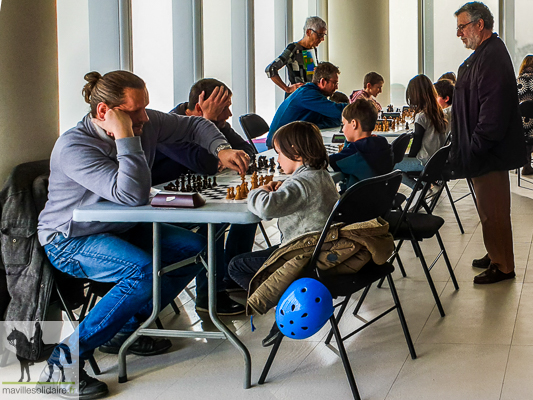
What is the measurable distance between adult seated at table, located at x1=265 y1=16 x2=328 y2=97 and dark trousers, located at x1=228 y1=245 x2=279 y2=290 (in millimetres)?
4027

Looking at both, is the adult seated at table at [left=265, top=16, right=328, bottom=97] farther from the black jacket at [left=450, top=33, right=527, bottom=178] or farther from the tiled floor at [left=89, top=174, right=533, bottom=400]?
the tiled floor at [left=89, top=174, right=533, bottom=400]

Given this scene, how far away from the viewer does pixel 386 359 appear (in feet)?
8.79

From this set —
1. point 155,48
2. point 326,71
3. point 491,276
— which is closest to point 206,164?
point 491,276

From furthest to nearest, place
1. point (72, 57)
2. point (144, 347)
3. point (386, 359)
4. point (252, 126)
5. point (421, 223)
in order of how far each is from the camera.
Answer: point (252, 126)
point (72, 57)
point (421, 223)
point (144, 347)
point (386, 359)

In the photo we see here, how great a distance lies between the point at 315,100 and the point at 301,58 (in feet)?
5.65

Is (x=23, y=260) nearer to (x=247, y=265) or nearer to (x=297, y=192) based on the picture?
(x=247, y=265)

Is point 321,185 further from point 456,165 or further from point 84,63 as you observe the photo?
point 84,63

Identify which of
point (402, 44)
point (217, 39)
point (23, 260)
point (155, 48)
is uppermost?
point (402, 44)

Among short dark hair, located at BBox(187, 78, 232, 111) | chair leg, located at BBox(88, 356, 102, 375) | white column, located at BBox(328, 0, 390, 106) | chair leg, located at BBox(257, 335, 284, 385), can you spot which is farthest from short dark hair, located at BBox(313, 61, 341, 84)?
white column, located at BBox(328, 0, 390, 106)

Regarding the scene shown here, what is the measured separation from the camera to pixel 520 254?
4309 mm

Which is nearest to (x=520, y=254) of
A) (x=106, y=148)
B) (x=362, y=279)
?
(x=362, y=279)

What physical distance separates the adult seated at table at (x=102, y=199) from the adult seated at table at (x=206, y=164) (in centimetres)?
58

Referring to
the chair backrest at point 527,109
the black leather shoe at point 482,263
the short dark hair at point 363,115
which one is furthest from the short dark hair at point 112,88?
the chair backrest at point 527,109

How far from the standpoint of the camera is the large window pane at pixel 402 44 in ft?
37.1
